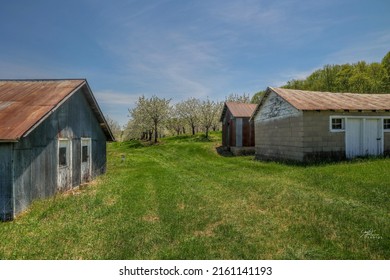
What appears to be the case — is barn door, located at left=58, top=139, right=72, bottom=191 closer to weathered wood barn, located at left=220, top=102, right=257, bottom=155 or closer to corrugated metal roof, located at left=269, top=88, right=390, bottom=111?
corrugated metal roof, located at left=269, top=88, right=390, bottom=111

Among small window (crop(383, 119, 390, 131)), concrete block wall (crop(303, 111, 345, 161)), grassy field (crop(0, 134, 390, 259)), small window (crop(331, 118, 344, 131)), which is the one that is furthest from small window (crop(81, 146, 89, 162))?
small window (crop(383, 119, 390, 131))

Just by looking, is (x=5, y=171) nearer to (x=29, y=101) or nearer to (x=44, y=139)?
(x=44, y=139)

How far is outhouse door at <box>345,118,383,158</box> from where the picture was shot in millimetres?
17266

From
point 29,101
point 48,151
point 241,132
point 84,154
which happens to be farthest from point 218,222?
point 241,132

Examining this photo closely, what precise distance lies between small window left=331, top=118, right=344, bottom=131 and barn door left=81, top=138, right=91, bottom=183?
52.2 ft

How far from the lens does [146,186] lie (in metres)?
12.7

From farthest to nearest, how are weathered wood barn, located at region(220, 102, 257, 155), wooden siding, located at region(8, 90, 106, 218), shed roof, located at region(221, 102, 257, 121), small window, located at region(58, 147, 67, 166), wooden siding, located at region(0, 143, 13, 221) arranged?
shed roof, located at region(221, 102, 257, 121)
weathered wood barn, located at region(220, 102, 257, 155)
small window, located at region(58, 147, 67, 166)
wooden siding, located at region(8, 90, 106, 218)
wooden siding, located at region(0, 143, 13, 221)

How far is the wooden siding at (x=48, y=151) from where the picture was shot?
8805mm

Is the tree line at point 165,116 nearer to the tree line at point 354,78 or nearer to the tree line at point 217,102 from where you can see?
the tree line at point 217,102

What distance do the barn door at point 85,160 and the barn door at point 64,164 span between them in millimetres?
1661

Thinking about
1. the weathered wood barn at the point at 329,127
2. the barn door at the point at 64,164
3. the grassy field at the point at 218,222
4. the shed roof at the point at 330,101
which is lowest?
the grassy field at the point at 218,222

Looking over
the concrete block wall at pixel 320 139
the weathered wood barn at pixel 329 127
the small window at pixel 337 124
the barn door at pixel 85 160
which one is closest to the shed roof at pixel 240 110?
the weathered wood barn at pixel 329 127

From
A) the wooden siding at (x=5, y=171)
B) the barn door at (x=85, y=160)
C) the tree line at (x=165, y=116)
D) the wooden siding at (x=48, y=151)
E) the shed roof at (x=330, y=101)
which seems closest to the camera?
the wooden siding at (x=5, y=171)
